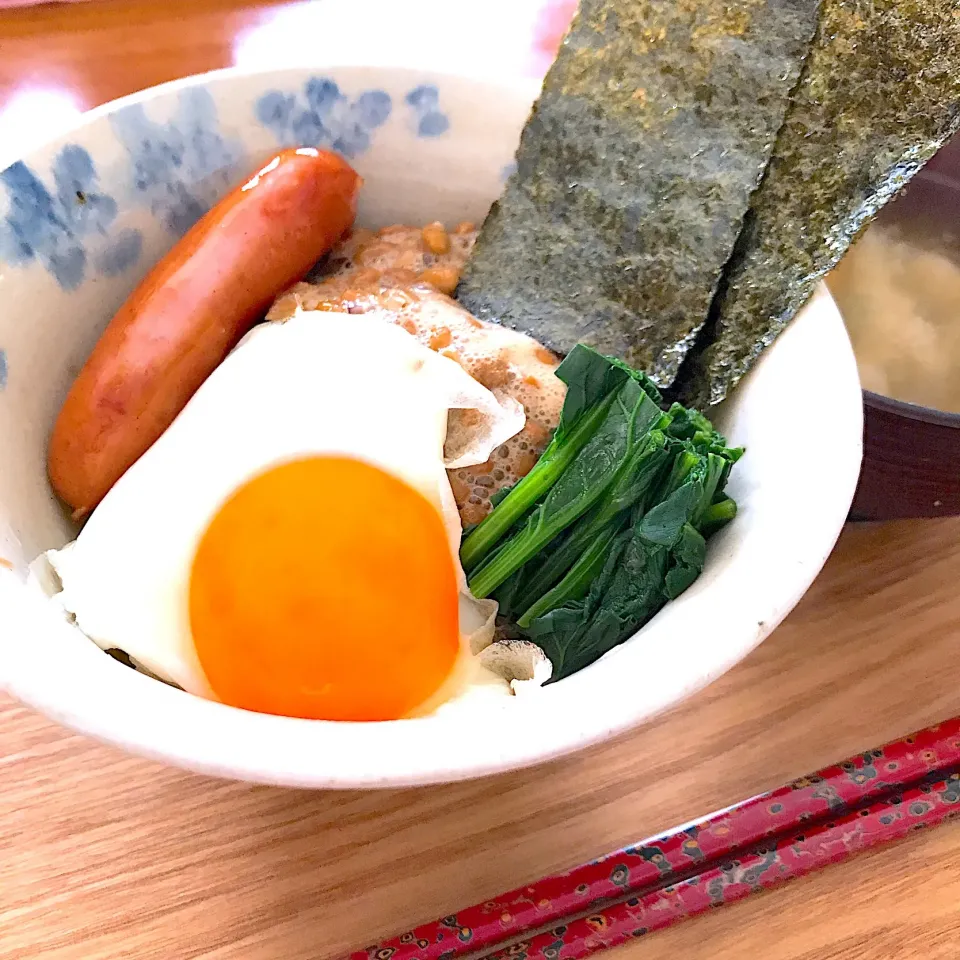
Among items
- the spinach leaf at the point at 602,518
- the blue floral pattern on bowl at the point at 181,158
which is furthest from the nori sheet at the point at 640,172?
the blue floral pattern on bowl at the point at 181,158

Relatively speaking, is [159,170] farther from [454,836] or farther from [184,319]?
[454,836]

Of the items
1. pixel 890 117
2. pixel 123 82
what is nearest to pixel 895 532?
pixel 890 117

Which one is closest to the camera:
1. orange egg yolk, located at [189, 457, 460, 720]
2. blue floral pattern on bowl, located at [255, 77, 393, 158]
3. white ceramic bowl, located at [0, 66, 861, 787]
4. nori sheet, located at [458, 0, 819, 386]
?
white ceramic bowl, located at [0, 66, 861, 787]

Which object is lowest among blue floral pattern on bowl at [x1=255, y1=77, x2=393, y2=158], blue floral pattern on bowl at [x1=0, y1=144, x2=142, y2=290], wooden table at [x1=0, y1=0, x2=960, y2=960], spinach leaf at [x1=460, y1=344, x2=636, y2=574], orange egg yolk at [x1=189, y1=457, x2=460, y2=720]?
wooden table at [x1=0, y1=0, x2=960, y2=960]

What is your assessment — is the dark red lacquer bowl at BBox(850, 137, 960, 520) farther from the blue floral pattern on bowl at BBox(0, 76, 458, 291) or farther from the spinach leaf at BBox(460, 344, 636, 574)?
the blue floral pattern on bowl at BBox(0, 76, 458, 291)

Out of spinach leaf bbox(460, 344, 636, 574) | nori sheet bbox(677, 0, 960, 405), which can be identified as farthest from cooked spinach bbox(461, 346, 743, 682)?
nori sheet bbox(677, 0, 960, 405)

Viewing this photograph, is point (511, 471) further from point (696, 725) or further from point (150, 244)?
point (150, 244)

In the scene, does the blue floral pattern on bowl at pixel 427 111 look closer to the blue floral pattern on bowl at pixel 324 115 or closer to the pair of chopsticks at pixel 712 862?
the blue floral pattern on bowl at pixel 324 115
